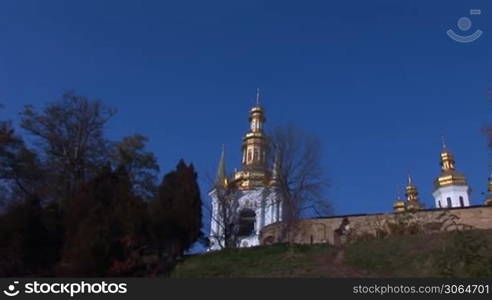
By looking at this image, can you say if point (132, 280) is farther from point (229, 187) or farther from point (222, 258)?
point (229, 187)

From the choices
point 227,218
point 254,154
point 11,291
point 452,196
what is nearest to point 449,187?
point 452,196

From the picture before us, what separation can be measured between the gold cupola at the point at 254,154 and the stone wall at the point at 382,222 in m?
9.02

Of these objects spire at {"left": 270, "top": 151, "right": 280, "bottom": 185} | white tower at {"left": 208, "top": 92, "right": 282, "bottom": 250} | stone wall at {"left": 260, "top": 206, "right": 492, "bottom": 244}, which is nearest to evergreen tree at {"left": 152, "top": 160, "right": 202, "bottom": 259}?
white tower at {"left": 208, "top": 92, "right": 282, "bottom": 250}

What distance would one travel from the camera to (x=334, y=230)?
23.9 meters

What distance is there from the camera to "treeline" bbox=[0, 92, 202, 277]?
15188 millimetres

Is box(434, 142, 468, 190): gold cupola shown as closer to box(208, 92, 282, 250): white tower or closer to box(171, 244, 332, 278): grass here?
box(208, 92, 282, 250): white tower

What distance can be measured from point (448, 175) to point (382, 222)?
3085 centimetres

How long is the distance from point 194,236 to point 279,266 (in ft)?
19.1

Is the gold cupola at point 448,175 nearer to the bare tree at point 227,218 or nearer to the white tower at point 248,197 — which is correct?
the white tower at point 248,197

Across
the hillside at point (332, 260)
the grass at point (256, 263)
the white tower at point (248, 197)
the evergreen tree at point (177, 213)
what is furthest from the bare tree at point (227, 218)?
the hillside at point (332, 260)

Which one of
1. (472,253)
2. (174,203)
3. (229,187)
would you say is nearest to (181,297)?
(472,253)

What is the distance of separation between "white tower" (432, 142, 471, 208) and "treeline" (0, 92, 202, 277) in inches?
1196

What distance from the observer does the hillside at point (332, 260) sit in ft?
40.6

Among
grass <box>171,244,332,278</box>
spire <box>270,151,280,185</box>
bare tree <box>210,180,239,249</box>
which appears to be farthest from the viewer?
spire <box>270,151,280,185</box>
